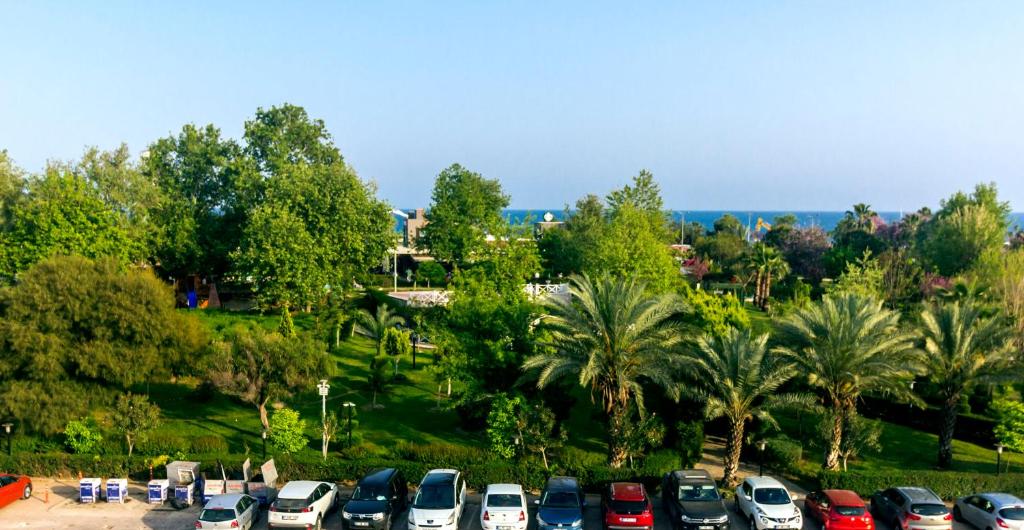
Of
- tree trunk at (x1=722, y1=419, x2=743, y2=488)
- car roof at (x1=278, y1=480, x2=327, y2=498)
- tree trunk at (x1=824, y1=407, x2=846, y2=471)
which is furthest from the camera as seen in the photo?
tree trunk at (x1=824, y1=407, x2=846, y2=471)

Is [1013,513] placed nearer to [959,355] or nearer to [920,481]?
[920,481]

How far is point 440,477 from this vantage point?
82.0ft

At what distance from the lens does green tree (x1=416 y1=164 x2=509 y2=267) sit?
246 ft

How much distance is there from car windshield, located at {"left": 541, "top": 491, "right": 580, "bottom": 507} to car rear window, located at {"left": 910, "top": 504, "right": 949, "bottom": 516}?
31.9 feet

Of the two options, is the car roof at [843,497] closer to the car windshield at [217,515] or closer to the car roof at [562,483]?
the car roof at [562,483]

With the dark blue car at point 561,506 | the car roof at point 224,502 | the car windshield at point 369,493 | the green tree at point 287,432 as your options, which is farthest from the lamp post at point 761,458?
the car roof at point 224,502

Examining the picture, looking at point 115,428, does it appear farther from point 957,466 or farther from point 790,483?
point 957,466

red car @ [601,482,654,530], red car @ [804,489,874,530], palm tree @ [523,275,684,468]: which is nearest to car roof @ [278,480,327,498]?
palm tree @ [523,275,684,468]

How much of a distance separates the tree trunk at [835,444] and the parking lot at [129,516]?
10.5 feet

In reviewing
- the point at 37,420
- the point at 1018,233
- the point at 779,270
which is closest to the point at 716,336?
the point at 37,420

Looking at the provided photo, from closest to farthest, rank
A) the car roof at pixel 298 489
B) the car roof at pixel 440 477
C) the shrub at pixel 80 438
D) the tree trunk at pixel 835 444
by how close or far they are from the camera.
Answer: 1. the car roof at pixel 298 489
2. the car roof at pixel 440 477
3. the tree trunk at pixel 835 444
4. the shrub at pixel 80 438

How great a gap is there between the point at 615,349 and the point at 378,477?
31.2 feet

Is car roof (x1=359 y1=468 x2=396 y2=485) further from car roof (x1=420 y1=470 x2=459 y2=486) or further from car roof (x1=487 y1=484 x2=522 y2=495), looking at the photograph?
car roof (x1=487 y1=484 x2=522 y2=495)

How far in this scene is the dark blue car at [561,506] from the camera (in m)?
22.5
